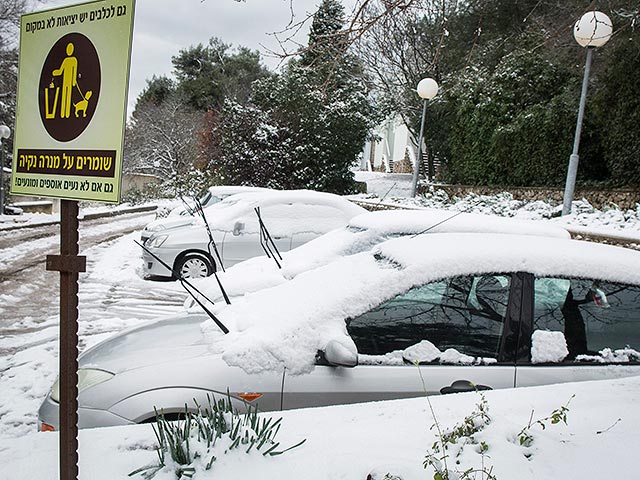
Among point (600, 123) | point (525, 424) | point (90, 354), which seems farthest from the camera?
point (600, 123)

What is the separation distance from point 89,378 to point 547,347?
102 inches

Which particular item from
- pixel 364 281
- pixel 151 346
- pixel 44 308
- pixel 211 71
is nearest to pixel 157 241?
pixel 44 308

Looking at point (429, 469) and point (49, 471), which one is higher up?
point (429, 469)

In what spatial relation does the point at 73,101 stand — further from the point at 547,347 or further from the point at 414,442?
the point at 547,347

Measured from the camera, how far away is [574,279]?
3.19 meters

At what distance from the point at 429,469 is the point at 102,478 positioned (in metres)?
1.24

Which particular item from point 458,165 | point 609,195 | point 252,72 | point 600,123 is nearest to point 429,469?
point 609,195

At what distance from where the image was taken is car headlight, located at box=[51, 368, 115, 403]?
2916 millimetres

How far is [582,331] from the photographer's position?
124 inches

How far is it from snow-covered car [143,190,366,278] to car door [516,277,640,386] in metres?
5.36

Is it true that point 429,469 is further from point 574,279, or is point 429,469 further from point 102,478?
point 574,279

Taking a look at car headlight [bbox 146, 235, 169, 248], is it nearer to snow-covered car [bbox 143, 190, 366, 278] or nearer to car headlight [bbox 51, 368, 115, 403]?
snow-covered car [bbox 143, 190, 366, 278]

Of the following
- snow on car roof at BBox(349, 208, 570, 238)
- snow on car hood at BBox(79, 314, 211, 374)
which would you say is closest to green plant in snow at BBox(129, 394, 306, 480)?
snow on car hood at BBox(79, 314, 211, 374)

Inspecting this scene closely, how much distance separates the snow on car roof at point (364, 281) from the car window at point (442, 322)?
7 cm
